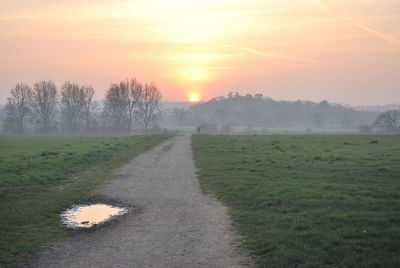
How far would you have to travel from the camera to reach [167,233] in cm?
1011

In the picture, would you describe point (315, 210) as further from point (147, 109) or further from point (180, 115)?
point (180, 115)

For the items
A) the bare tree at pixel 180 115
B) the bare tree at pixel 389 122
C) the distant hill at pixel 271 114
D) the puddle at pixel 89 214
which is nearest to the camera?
the puddle at pixel 89 214

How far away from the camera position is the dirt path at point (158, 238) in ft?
26.4

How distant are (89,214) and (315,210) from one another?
24.1 feet

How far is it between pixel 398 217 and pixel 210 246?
5449 mm

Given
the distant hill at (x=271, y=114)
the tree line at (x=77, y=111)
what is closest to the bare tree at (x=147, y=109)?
the tree line at (x=77, y=111)

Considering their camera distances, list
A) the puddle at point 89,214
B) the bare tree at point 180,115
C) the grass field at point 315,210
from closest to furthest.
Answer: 1. the grass field at point 315,210
2. the puddle at point 89,214
3. the bare tree at point 180,115

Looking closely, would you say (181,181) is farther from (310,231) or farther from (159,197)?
(310,231)

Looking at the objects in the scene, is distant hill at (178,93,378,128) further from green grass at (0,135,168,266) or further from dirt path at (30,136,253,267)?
dirt path at (30,136,253,267)

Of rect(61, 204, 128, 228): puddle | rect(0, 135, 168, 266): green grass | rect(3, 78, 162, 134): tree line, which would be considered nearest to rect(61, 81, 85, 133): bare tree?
rect(3, 78, 162, 134): tree line

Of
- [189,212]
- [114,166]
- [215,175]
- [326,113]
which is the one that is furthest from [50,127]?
[326,113]

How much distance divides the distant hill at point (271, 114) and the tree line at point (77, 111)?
147 feet

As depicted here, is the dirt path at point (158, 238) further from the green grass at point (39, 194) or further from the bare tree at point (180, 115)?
the bare tree at point (180, 115)

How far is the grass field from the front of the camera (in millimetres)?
8016
